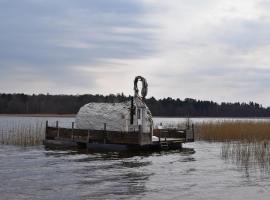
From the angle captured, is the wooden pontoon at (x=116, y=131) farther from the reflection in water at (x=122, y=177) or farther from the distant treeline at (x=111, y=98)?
the distant treeline at (x=111, y=98)

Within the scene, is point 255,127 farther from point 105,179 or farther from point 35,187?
point 35,187

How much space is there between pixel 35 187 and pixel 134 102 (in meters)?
17.9

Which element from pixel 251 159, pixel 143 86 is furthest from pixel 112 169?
pixel 143 86

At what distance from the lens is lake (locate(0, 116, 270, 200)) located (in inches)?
626

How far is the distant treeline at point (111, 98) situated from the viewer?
141250mm

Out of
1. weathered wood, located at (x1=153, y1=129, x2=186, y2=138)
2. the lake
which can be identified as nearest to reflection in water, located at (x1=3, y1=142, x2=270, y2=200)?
the lake

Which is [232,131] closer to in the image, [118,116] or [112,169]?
[118,116]

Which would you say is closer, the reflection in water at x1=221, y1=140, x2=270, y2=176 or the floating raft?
the reflection in water at x1=221, y1=140, x2=270, y2=176

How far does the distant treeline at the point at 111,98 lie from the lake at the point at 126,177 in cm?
10264

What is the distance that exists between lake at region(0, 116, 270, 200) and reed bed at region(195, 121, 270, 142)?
1268 centimetres

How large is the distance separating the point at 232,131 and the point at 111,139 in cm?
1455

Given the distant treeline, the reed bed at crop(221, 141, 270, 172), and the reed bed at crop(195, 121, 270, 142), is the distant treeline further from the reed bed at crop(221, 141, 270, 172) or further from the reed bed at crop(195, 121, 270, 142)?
the reed bed at crop(221, 141, 270, 172)

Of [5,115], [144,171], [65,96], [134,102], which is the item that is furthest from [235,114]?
[144,171]

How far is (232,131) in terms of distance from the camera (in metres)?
42.1
